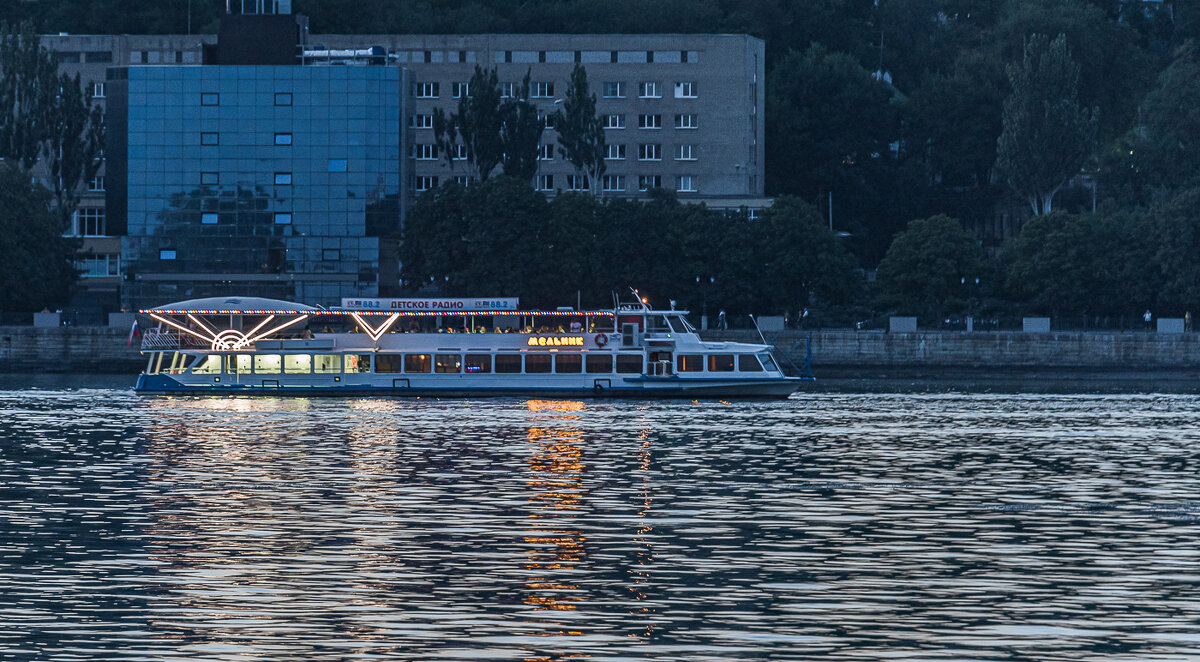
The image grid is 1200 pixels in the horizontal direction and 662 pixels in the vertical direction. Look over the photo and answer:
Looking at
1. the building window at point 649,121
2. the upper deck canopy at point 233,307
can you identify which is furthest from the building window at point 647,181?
the upper deck canopy at point 233,307

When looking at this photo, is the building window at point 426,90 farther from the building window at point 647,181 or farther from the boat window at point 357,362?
the boat window at point 357,362

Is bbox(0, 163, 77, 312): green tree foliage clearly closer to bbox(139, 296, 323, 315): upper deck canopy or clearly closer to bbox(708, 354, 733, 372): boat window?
bbox(139, 296, 323, 315): upper deck canopy

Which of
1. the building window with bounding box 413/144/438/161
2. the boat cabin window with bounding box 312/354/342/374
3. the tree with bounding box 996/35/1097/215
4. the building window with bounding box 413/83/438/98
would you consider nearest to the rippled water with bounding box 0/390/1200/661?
the boat cabin window with bounding box 312/354/342/374

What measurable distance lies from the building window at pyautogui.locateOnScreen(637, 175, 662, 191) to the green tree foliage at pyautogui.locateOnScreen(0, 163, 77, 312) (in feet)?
202

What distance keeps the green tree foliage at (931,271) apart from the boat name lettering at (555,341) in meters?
46.6

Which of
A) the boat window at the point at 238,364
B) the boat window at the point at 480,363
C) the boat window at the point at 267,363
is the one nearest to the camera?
the boat window at the point at 480,363

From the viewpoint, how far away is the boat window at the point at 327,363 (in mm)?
103875

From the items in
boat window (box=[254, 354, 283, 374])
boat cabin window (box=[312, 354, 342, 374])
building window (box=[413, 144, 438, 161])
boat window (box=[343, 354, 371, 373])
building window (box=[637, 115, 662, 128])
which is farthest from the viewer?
building window (box=[637, 115, 662, 128])

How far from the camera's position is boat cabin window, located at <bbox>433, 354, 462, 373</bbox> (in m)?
104

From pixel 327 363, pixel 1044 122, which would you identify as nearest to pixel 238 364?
pixel 327 363

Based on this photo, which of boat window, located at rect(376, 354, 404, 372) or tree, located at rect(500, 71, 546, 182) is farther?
tree, located at rect(500, 71, 546, 182)

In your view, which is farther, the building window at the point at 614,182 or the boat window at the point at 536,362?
the building window at the point at 614,182

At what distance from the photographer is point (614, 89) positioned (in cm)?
18988

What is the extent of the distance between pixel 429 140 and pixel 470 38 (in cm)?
1103
